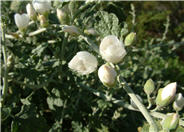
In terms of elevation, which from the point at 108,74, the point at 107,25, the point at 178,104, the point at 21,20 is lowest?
the point at 178,104

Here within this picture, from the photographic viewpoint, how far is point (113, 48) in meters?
0.61

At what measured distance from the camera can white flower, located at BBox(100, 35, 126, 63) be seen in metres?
0.61

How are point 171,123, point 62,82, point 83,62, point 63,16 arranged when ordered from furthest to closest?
1. point 62,82
2. point 63,16
3. point 83,62
4. point 171,123

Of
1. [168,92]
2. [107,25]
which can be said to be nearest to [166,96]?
[168,92]

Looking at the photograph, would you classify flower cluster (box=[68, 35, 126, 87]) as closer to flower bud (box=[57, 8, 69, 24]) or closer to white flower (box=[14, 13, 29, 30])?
flower bud (box=[57, 8, 69, 24])

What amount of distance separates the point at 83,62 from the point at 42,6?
0.33 metres

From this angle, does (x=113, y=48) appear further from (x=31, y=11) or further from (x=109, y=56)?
(x=31, y=11)

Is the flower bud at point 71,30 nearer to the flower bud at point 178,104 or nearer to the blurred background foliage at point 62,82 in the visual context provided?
the blurred background foliage at point 62,82

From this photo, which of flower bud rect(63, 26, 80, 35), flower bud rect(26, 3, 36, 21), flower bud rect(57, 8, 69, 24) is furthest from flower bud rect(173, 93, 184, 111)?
flower bud rect(26, 3, 36, 21)

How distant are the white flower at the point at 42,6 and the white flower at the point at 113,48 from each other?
35 cm

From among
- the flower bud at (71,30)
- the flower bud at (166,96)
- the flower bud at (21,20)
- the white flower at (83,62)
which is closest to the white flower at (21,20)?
the flower bud at (21,20)

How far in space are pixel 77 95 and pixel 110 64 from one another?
477 millimetres

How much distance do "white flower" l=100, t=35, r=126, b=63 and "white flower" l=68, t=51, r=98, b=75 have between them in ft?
0.17

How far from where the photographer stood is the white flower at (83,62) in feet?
2.15
